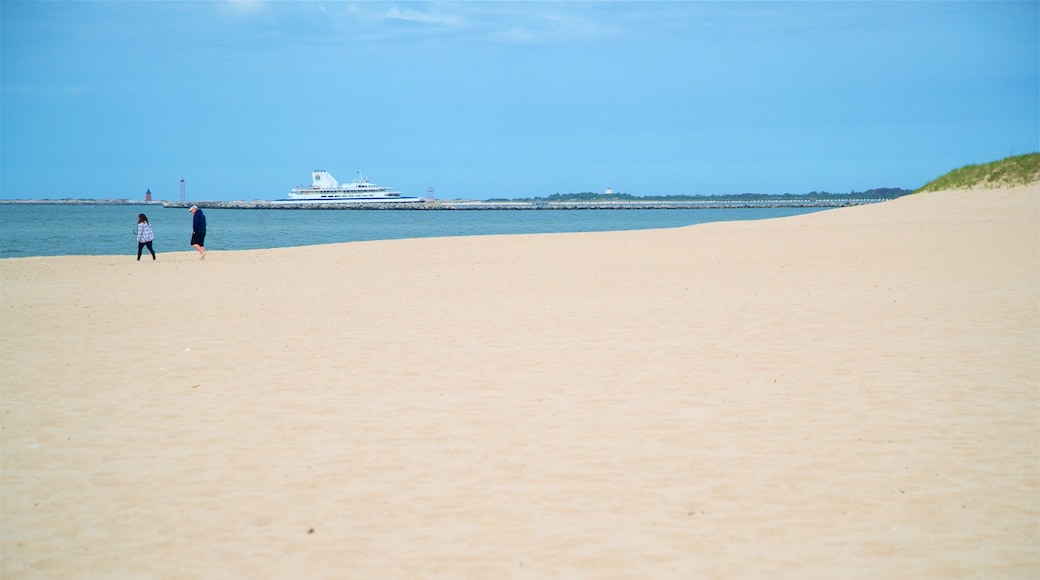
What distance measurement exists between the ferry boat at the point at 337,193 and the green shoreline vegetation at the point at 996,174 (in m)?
115

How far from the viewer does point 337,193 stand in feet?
492

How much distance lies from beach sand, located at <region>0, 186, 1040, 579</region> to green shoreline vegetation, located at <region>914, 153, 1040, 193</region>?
27.3 m

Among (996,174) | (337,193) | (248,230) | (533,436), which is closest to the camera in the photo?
(533,436)

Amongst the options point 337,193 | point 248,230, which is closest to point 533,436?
point 248,230

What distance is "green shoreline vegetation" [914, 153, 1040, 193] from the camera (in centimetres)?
3738

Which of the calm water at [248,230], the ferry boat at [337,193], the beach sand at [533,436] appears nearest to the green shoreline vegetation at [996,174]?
the calm water at [248,230]

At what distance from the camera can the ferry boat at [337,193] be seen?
488 feet

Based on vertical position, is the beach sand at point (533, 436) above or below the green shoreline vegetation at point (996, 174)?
below

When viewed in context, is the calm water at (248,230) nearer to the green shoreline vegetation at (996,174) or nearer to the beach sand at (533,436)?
the green shoreline vegetation at (996,174)

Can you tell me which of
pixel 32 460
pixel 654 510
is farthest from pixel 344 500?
pixel 32 460

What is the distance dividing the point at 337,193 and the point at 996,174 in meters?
124

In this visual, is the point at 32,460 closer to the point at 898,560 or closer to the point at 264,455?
the point at 264,455

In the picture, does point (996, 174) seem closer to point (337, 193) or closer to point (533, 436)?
point (533, 436)

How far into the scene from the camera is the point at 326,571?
14.5 ft
